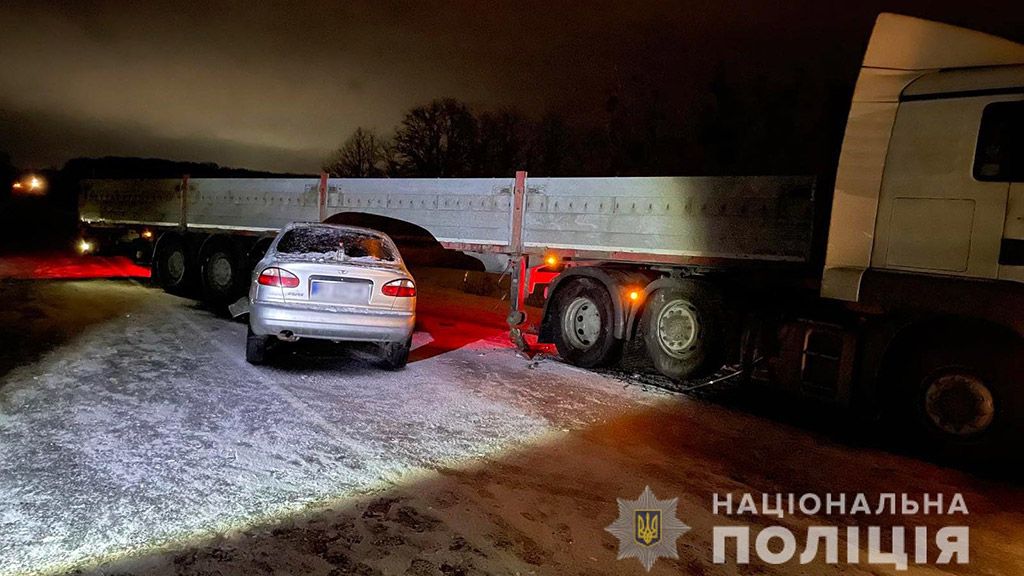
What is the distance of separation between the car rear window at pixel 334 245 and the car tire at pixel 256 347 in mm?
1024

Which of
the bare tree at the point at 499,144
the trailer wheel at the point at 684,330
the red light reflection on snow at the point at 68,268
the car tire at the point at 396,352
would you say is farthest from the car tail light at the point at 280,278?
the bare tree at the point at 499,144

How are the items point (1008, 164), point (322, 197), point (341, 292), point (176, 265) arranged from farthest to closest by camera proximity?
1. point (176, 265)
2. point (322, 197)
3. point (341, 292)
4. point (1008, 164)

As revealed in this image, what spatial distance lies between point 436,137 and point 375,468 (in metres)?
47.2

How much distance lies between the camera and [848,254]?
6152 millimetres

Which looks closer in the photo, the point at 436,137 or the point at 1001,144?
the point at 1001,144

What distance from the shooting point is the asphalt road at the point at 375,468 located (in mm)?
3564

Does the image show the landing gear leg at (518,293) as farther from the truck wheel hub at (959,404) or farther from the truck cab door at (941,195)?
the truck wheel hub at (959,404)

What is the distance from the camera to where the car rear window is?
24.7ft

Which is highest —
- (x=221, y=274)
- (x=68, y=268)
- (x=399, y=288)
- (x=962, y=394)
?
(x=399, y=288)

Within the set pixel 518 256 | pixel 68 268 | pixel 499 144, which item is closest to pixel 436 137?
pixel 499 144

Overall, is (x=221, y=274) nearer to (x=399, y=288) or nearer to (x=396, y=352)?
(x=396, y=352)

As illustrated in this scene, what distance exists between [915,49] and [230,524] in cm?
666

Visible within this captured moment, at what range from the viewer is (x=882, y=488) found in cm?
506

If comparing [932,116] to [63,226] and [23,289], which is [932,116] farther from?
[63,226]
